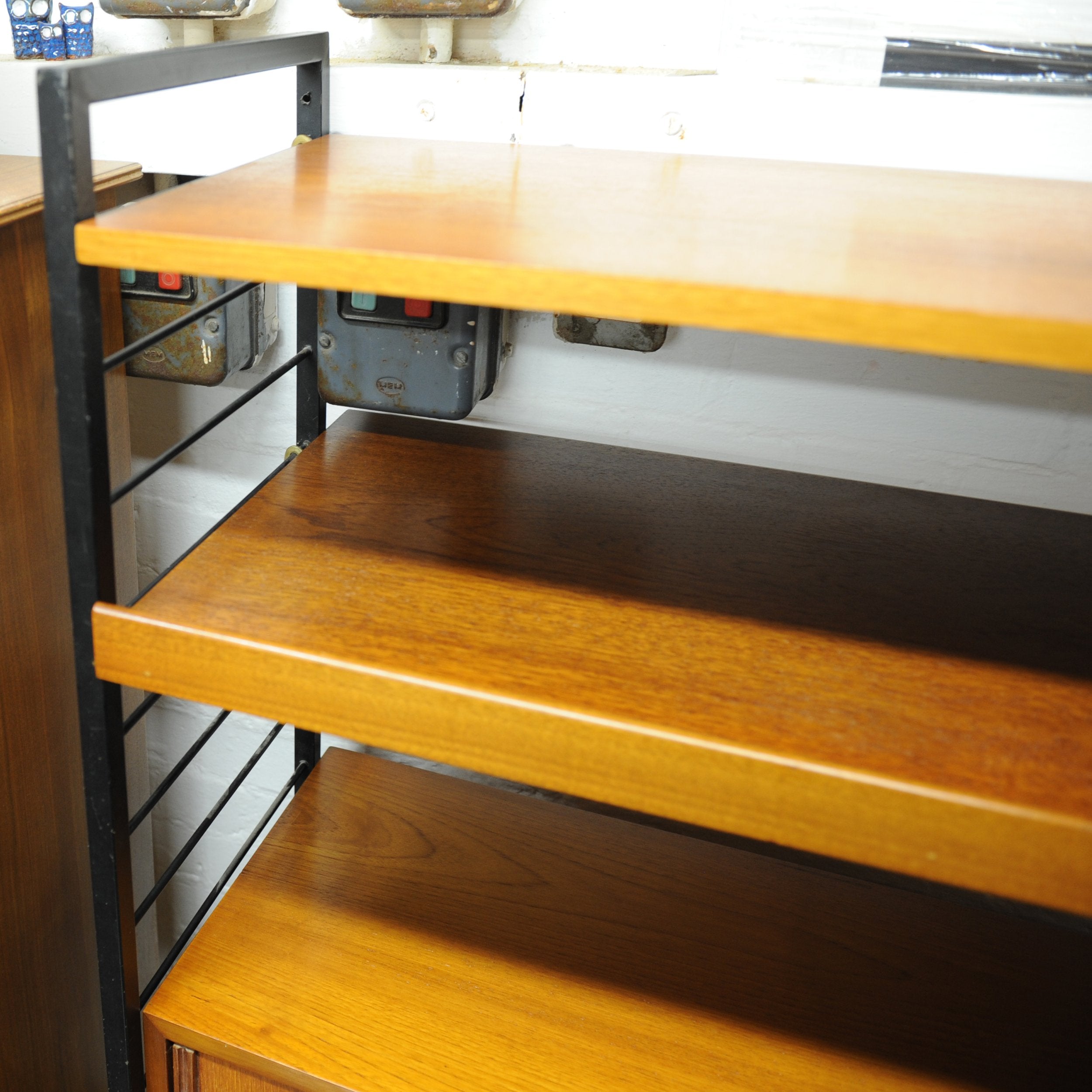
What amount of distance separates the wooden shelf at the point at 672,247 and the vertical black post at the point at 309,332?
0.76 feet

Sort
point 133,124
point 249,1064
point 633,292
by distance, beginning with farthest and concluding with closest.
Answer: point 133,124 → point 249,1064 → point 633,292

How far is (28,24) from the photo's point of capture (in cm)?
121

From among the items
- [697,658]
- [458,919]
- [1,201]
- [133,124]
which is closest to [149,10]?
[133,124]

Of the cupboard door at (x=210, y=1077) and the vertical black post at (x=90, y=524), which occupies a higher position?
the vertical black post at (x=90, y=524)

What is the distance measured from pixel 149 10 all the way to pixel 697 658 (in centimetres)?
99

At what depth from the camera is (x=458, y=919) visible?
1.04 meters

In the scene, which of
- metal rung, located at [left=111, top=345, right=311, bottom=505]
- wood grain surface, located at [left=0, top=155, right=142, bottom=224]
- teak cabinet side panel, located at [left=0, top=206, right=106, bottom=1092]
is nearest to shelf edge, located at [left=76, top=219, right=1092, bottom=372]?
metal rung, located at [left=111, top=345, right=311, bottom=505]

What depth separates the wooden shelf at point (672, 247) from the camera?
0.56 metres

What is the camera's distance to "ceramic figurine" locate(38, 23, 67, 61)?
121 centimetres

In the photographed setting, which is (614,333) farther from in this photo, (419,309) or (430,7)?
(430,7)

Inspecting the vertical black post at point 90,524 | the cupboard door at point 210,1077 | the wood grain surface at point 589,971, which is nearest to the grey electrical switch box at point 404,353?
the vertical black post at point 90,524

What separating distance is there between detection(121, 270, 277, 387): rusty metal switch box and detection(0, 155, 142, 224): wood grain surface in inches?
4.8

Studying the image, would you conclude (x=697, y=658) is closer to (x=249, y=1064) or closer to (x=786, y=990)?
(x=786, y=990)

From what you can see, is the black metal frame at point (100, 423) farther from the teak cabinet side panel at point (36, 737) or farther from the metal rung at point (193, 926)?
the teak cabinet side panel at point (36, 737)
